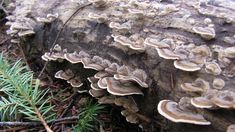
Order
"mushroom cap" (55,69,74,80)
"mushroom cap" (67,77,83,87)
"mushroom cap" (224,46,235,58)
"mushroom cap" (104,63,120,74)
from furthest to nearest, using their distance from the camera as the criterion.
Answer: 1. "mushroom cap" (55,69,74,80)
2. "mushroom cap" (67,77,83,87)
3. "mushroom cap" (104,63,120,74)
4. "mushroom cap" (224,46,235,58)

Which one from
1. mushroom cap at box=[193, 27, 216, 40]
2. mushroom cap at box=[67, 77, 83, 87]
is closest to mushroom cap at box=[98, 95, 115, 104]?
mushroom cap at box=[67, 77, 83, 87]

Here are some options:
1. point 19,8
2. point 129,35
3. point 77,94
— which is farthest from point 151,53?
point 19,8

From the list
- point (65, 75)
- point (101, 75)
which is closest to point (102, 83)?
point (101, 75)

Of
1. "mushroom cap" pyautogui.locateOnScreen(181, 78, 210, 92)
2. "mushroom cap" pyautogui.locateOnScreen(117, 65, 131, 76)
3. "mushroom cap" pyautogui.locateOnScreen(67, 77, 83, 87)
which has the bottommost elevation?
"mushroom cap" pyautogui.locateOnScreen(67, 77, 83, 87)

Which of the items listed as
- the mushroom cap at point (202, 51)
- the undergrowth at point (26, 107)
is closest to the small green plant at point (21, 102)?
the undergrowth at point (26, 107)

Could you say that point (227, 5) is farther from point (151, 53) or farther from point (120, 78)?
point (120, 78)

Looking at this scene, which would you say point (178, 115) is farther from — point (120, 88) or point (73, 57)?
point (73, 57)

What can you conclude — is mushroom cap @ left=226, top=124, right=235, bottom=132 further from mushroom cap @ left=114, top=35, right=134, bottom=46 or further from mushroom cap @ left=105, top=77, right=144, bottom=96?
mushroom cap @ left=114, top=35, right=134, bottom=46
